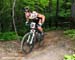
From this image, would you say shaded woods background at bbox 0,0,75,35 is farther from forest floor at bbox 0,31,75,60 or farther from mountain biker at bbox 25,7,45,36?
mountain biker at bbox 25,7,45,36

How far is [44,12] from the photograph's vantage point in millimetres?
16891

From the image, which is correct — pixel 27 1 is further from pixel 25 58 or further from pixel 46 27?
pixel 25 58

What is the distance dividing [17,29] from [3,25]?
710mm

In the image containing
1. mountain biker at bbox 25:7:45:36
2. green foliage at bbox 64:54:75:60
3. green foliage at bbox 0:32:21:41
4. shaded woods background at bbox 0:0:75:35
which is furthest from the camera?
shaded woods background at bbox 0:0:75:35

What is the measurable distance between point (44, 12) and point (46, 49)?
557 centimetres

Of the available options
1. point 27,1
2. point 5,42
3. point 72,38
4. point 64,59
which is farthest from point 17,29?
point 64,59

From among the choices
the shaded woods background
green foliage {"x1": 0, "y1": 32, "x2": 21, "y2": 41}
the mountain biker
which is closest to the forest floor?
green foliage {"x1": 0, "y1": 32, "x2": 21, "y2": 41}

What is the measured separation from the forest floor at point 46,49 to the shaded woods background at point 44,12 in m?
2.32

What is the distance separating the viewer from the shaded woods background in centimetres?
1549

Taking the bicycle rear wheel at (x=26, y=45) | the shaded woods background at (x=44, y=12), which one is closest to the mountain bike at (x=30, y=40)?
the bicycle rear wheel at (x=26, y=45)

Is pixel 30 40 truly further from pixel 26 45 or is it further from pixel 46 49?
pixel 46 49

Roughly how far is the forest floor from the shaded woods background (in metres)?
2.32

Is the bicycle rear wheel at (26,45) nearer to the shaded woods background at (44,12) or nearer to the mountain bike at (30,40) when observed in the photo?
the mountain bike at (30,40)

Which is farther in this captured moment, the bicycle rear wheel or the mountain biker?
the mountain biker
